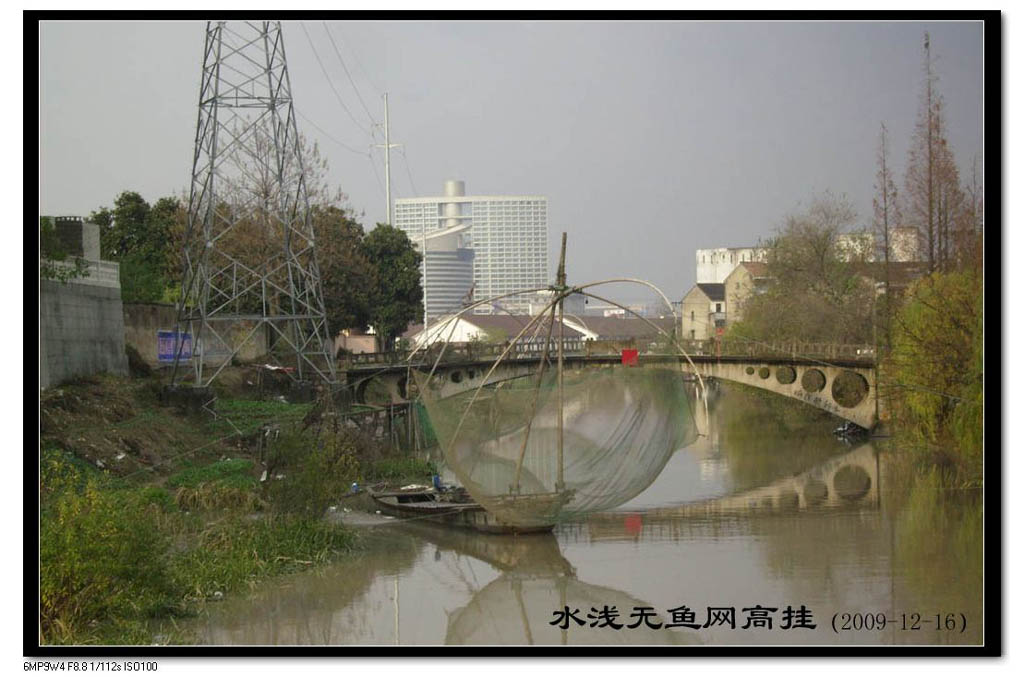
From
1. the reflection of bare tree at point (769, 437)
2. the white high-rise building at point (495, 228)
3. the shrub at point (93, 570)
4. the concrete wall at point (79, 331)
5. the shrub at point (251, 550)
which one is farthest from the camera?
the white high-rise building at point (495, 228)

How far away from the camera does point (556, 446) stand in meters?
18.5

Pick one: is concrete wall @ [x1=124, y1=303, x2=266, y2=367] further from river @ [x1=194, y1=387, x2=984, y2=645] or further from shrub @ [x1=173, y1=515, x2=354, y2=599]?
shrub @ [x1=173, y1=515, x2=354, y2=599]

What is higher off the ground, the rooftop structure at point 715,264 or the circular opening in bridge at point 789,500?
the rooftop structure at point 715,264

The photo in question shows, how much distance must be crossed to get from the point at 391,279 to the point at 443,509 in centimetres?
2378

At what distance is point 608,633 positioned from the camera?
41.7ft

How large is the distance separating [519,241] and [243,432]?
90.8 feet

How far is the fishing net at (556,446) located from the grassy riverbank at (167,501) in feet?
6.76

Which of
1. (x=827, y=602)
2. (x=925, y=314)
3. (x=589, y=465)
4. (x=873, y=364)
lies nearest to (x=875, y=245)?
(x=873, y=364)

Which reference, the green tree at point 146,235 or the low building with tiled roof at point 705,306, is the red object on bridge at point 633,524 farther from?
the low building with tiled roof at point 705,306

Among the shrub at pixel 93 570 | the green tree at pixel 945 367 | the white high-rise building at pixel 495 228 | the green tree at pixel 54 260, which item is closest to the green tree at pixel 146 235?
the white high-rise building at pixel 495 228

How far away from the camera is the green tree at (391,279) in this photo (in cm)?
4144

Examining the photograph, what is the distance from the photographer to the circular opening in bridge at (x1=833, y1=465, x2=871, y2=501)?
916 inches

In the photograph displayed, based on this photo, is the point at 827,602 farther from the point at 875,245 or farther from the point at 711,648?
the point at 875,245

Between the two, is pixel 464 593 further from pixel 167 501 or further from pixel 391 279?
pixel 391 279
